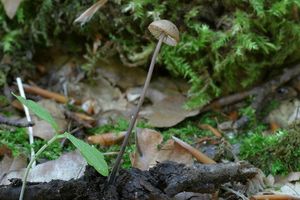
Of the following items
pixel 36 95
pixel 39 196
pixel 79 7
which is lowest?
pixel 36 95

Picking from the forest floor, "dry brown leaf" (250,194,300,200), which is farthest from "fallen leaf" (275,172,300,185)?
"dry brown leaf" (250,194,300,200)

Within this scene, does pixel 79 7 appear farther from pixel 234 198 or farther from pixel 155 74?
pixel 234 198

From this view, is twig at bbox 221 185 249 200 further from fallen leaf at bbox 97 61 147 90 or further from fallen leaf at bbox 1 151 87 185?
fallen leaf at bbox 97 61 147 90

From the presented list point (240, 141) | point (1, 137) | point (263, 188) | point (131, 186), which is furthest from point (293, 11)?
point (1, 137)

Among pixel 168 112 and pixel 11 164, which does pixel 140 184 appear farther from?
pixel 168 112

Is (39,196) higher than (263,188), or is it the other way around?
(39,196)

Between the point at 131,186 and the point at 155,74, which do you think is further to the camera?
the point at 155,74

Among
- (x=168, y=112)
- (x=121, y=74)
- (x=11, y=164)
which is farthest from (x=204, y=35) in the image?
(x=11, y=164)
